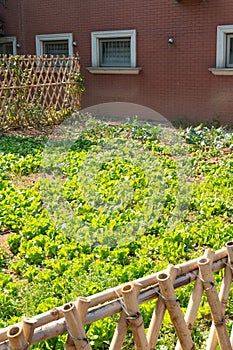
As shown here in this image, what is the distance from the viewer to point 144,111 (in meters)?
12.6

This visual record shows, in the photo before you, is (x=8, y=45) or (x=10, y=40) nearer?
(x=10, y=40)

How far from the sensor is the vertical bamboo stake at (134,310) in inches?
83.0

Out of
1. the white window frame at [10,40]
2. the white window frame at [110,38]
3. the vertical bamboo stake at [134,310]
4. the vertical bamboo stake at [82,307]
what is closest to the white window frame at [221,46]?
the white window frame at [110,38]

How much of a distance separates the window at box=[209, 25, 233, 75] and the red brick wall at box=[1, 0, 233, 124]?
15 cm

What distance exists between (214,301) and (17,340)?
1066mm

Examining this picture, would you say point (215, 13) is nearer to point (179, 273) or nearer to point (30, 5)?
point (30, 5)

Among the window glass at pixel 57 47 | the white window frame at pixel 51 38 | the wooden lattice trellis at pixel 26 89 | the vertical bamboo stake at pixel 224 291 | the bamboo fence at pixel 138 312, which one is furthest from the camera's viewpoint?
the window glass at pixel 57 47

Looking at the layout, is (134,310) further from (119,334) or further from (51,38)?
(51,38)

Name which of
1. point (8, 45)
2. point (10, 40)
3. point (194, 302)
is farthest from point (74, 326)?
point (8, 45)

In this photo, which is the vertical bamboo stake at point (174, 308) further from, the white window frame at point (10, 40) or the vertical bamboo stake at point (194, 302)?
the white window frame at point (10, 40)

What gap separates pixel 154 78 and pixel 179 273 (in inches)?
402

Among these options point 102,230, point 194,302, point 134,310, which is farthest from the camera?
point 102,230

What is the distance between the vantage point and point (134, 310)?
6.99 feet

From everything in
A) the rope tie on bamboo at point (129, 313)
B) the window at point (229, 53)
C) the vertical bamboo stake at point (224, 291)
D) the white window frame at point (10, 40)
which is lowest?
the vertical bamboo stake at point (224, 291)
